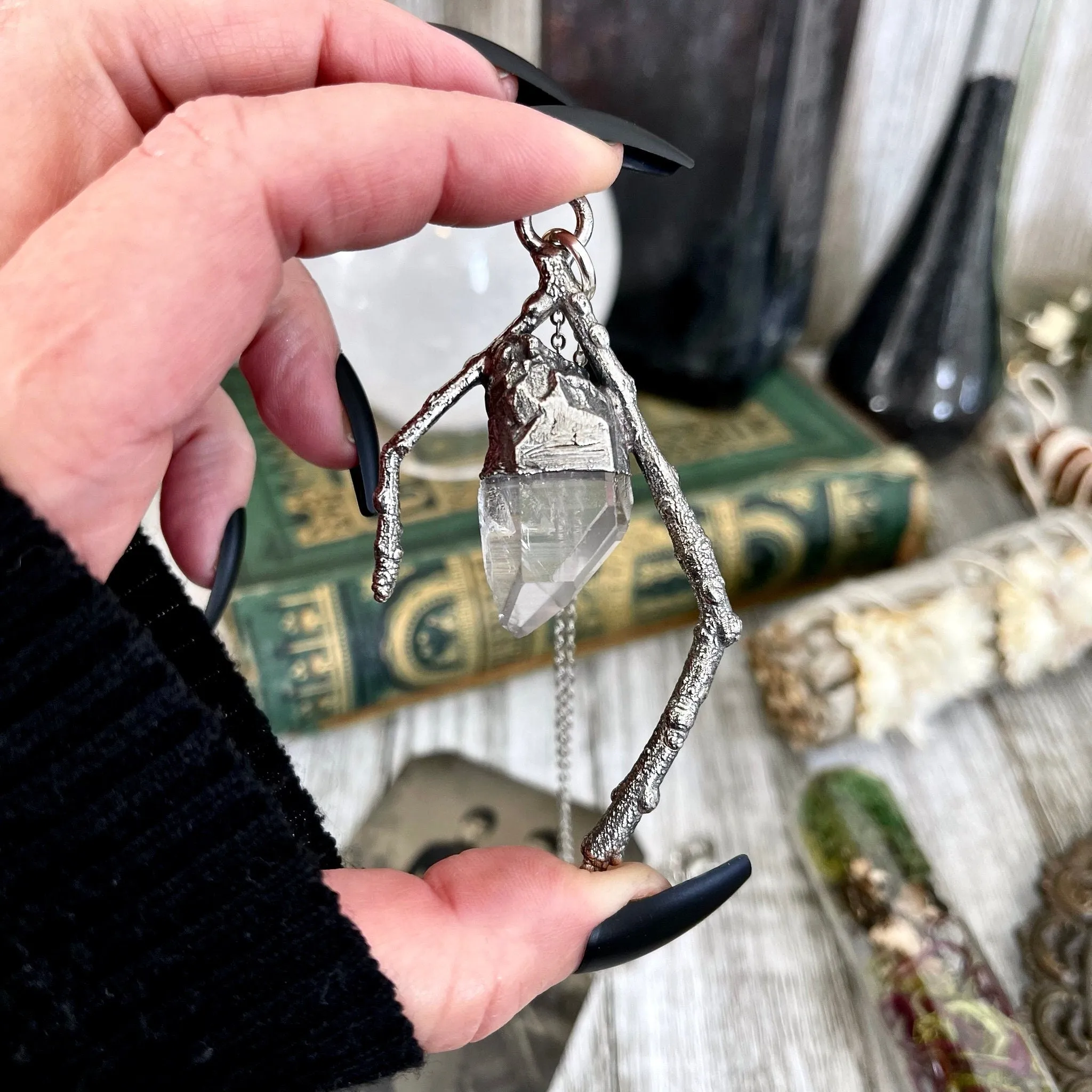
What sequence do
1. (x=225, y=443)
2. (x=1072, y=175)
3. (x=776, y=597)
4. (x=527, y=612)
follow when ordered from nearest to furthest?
1. (x=527, y=612)
2. (x=225, y=443)
3. (x=776, y=597)
4. (x=1072, y=175)

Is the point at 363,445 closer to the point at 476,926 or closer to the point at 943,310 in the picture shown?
the point at 476,926

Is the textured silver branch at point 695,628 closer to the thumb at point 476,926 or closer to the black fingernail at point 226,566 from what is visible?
the thumb at point 476,926

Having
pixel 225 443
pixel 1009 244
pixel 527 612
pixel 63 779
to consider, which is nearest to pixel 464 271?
pixel 225 443

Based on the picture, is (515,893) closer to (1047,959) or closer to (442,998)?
(442,998)

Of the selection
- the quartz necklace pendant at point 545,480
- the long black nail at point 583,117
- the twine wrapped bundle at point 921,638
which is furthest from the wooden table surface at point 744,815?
the long black nail at point 583,117

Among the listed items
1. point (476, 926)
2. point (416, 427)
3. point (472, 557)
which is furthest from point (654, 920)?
point (472, 557)

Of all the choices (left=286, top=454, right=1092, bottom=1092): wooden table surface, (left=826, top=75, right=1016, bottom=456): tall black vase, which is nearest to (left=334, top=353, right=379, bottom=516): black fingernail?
(left=286, top=454, right=1092, bottom=1092): wooden table surface

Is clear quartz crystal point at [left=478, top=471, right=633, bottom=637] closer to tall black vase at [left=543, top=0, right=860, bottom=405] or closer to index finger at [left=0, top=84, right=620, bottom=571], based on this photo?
index finger at [left=0, top=84, right=620, bottom=571]
